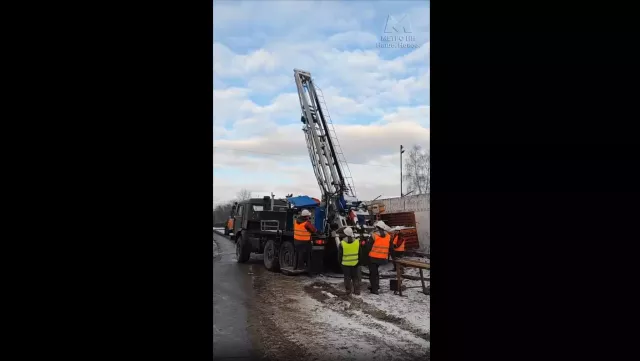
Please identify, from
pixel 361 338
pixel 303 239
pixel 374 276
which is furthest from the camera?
pixel 303 239

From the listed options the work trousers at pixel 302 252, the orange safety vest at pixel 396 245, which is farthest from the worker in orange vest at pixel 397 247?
the work trousers at pixel 302 252

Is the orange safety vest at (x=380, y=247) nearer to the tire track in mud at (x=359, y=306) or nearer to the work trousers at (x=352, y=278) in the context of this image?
the work trousers at (x=352, y=278)

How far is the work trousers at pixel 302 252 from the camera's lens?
6.55 metres

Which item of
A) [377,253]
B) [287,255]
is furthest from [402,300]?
[287,255]

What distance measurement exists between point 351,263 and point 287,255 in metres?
1.61

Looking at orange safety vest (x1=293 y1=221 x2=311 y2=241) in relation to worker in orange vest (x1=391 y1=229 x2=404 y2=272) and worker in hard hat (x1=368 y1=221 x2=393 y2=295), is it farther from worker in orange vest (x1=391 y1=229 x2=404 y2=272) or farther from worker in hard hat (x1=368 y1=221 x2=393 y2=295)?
worker in orange vest (x1=391 y1=229 x2=404 y2=272)

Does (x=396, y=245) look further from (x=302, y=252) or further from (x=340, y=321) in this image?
(x=340, y=321)

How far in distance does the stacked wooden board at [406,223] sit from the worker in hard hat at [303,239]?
1.44 meters

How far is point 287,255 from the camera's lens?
6.95 metres

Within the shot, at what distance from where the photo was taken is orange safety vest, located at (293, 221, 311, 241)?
6574mm

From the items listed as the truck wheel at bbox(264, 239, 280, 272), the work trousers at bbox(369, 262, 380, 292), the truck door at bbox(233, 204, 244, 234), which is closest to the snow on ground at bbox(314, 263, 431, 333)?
the work trousers at bbox(369, 262, 380, 292)

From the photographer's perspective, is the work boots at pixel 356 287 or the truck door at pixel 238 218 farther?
the truck door at pixel 238 218

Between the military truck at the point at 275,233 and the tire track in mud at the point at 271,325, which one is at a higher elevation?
the military truck at the point at 275,233

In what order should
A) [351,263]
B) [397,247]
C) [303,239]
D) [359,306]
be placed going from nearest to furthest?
[359,306] < [351,263] < [397,247] < [303,239]
